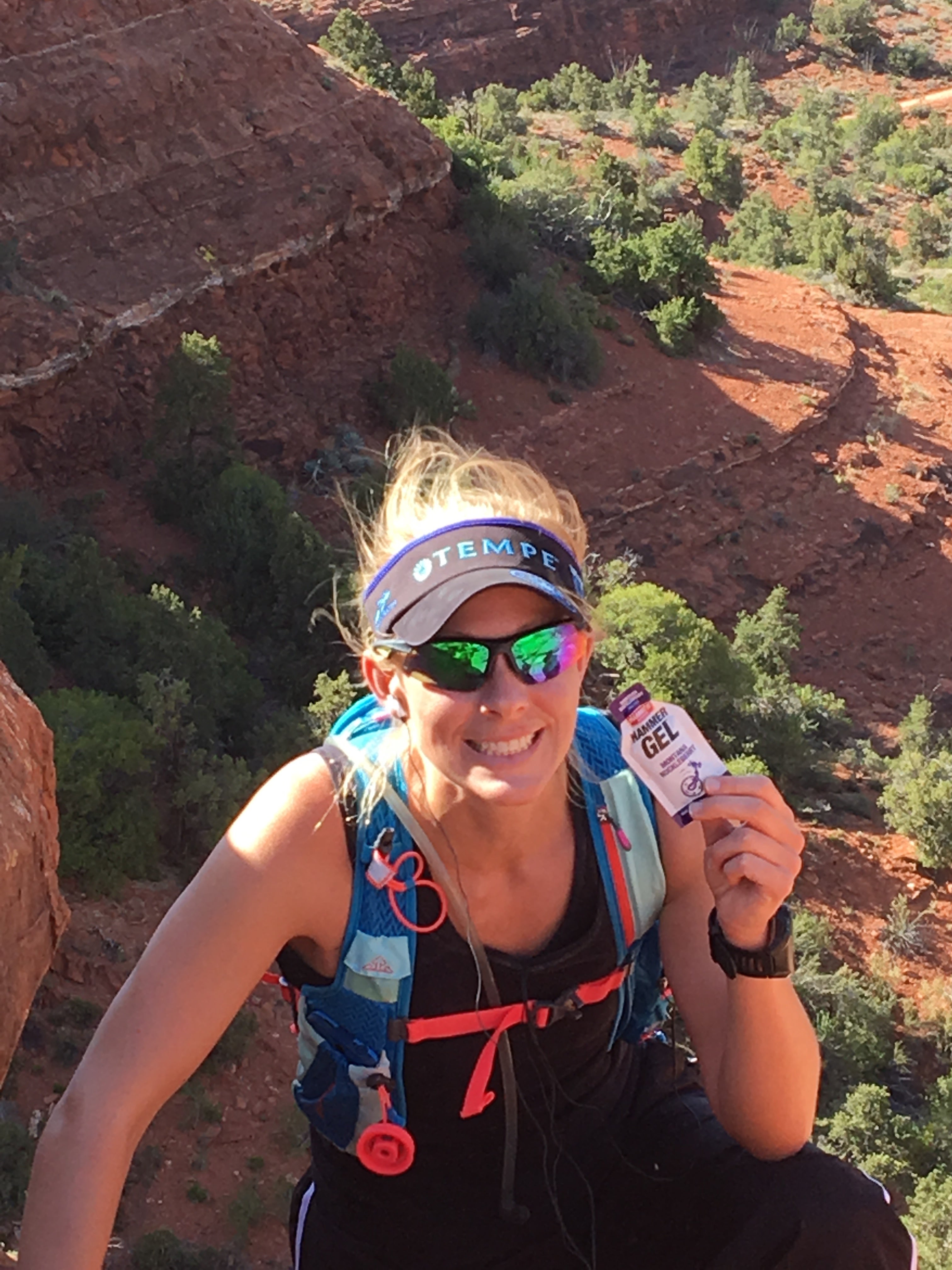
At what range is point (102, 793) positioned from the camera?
7477 mm

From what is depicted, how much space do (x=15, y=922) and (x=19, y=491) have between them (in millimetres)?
9182

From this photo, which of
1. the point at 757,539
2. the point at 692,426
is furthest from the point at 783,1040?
the point at 692,426

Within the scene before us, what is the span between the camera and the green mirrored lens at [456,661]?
2.21 meters

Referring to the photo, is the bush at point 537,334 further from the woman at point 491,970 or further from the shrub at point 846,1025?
the woman at point 491,970

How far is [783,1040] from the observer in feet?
7.43

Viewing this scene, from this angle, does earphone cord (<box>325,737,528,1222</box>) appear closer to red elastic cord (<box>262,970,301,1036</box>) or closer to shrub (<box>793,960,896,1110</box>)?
red elastic cord (<box>262,970,301,1036</box>)

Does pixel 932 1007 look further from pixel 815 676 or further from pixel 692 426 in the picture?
pixel 692 426

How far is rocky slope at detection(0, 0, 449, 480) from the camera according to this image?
40.2ft

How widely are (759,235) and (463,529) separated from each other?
19896mm

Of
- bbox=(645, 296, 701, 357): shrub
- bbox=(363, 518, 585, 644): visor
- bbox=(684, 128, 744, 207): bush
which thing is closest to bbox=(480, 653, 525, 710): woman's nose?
bbox=(363, 518, 585, 644): visor

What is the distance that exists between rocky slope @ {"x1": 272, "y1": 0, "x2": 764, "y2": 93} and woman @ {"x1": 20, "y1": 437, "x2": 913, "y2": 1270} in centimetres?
2462

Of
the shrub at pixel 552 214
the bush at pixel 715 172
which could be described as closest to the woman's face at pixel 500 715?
the shrub at pixel 552 214

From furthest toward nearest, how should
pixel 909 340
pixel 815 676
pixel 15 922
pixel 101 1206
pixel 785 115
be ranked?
pixel 785 115 < pixel 909 340 < pixel 815 676 < pixel 15 922 < pixel 101 1206

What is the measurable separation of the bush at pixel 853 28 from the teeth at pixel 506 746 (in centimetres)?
3203
